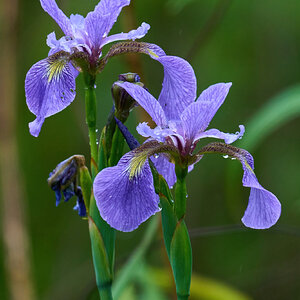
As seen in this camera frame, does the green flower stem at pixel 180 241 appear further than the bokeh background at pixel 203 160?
No

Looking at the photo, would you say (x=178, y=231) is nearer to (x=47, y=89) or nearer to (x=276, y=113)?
(x=47, y=89)

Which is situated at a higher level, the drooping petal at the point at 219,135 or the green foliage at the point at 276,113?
the drooping petal at the point at 219,135

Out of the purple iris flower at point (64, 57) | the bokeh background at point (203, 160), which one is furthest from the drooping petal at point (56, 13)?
the bokeh background at point (203, 160)

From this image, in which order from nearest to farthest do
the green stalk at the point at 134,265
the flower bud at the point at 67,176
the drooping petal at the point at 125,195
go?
the drooping petal at the point at 125,195 → the flower bud at the point at 67,176 → the green stalk at the point at 134,265

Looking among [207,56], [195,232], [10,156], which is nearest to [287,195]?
[207,56]

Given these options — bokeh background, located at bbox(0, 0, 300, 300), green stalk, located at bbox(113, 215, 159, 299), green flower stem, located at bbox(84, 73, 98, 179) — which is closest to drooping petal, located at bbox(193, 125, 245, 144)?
green flower stem, located at bbox(84, 73, 98, 179)

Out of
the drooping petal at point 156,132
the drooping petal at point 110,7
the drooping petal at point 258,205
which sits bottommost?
the drooping petal at point 258,205

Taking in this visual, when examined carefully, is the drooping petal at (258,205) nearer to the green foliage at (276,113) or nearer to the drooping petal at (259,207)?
the drooping petal at (259,207)
